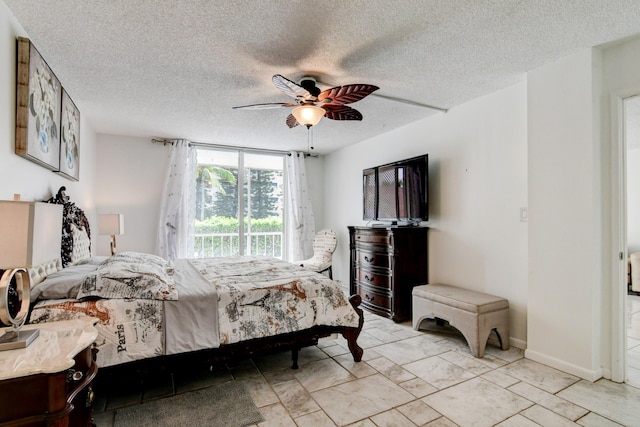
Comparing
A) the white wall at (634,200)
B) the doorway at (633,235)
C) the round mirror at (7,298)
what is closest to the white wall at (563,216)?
the doorway at (633,235)

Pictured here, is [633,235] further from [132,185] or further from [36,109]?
[132,185]

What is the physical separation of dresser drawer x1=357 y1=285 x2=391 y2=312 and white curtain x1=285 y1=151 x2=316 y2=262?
5.94 ft

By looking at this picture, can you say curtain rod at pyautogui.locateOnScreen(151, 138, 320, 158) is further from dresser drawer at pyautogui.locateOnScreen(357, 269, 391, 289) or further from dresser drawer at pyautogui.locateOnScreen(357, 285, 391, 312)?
dresser drawer at pyautogui.locateOnScreen(357, 285, 391, 312)

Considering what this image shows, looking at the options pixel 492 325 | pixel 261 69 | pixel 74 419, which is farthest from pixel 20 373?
pixel 492 325

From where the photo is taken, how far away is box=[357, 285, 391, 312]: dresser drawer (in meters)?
3.98

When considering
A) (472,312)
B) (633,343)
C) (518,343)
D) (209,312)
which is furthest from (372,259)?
(633,343)

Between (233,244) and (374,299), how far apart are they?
2.71 m

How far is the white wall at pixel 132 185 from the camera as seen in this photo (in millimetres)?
4730

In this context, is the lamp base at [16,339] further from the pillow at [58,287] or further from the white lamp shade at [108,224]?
the white lamp shade at [108,224]

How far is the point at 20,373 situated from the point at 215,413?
1238mm

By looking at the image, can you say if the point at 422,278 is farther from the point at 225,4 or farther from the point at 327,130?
the point at 225,4

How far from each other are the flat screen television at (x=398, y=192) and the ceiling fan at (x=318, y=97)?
1.25m

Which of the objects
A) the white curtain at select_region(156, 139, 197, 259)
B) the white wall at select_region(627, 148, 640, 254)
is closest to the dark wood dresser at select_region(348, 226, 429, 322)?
the white curtain at select_region(156, 139, 197, 259)

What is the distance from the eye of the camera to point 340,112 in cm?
295
